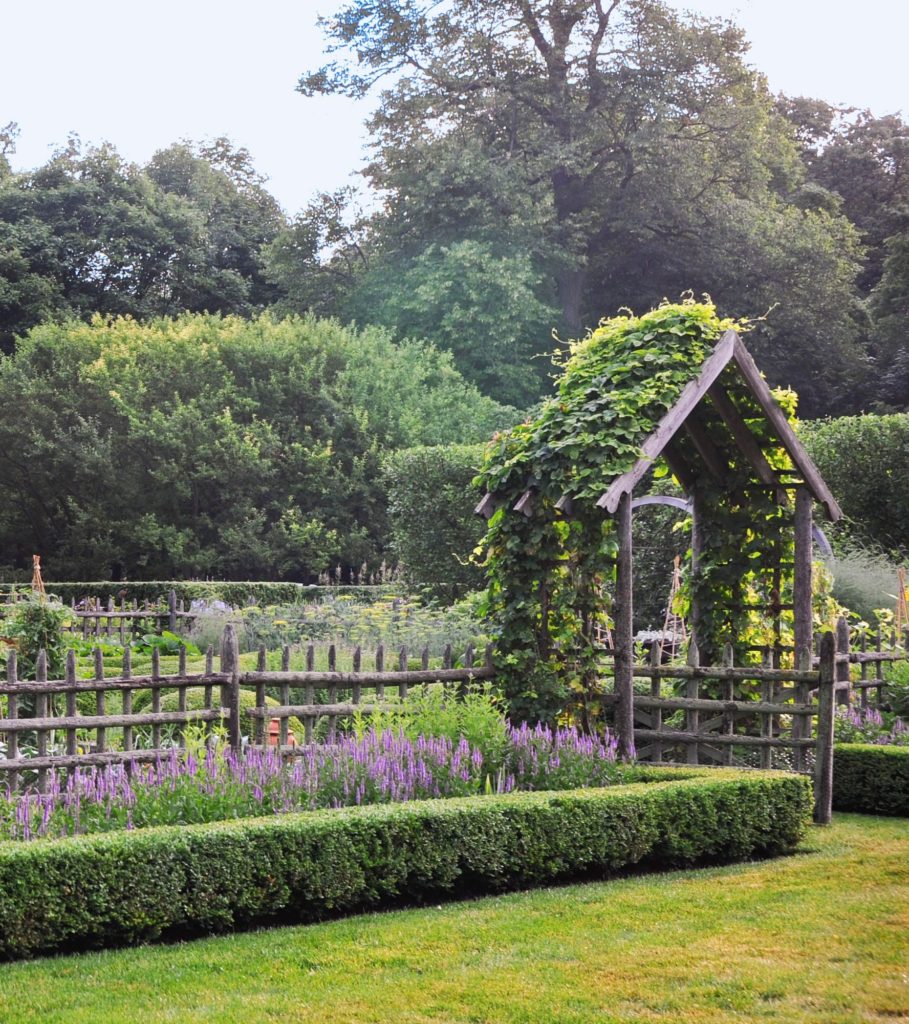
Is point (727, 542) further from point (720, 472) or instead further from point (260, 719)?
point (260, 719)

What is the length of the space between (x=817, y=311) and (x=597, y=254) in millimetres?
5645

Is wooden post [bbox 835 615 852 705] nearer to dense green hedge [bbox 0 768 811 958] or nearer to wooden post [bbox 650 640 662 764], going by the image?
wooden post [bbox 650 640 662 764]

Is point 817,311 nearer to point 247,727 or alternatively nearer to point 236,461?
point 236,461

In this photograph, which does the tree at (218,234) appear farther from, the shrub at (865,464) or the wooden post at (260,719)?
the wooden post at (260,719)

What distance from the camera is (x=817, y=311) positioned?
3198 centimetres

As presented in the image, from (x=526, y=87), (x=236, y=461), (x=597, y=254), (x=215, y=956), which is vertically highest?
(x=526, y=87)

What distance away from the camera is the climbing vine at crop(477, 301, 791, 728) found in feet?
28.4

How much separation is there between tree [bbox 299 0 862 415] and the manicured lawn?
25835mm

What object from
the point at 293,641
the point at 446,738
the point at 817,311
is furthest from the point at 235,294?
the point at 446,738

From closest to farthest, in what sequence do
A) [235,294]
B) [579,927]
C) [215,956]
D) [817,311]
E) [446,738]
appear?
[215,956]
[579,927]
[446,738]
[817,311]
[235,294]

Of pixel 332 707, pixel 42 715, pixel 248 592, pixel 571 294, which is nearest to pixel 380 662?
pixel 332 707

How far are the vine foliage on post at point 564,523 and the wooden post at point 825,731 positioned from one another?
1.44m

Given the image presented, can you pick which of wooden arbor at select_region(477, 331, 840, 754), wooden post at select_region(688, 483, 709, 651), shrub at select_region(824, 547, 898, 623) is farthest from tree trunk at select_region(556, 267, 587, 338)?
wooden arbor at select_region(477, 331, 840, 754)

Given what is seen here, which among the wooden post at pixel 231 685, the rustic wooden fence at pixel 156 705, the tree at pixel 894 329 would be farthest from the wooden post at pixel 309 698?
the tree at pixel 894 329
